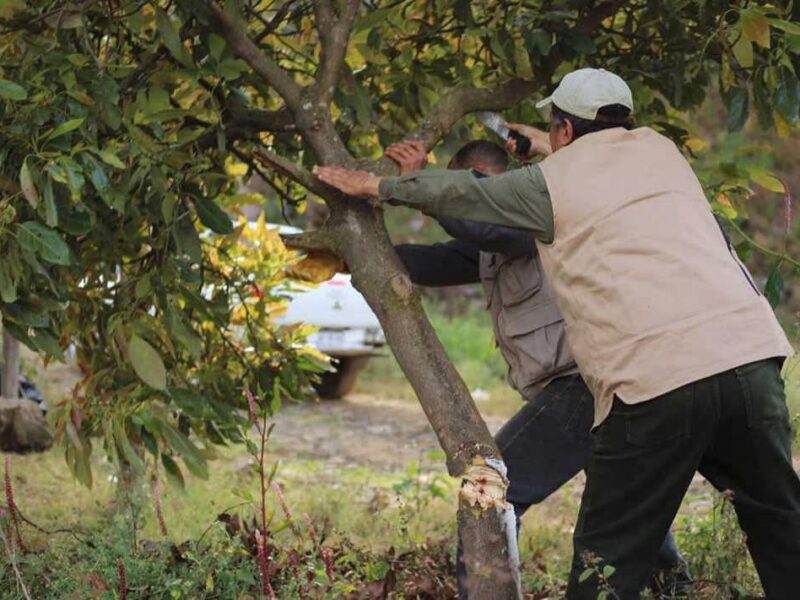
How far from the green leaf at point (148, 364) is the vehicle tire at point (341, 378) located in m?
7.81

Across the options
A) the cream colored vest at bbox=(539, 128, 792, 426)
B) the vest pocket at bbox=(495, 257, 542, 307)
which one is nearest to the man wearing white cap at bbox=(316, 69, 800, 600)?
the cream colored vest at bbox=(539, 128, 792, 426)

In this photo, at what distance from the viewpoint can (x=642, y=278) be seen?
329cm

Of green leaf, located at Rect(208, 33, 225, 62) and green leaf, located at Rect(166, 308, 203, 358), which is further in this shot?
green leaf, located at Rect(166, 308, 203, 358)

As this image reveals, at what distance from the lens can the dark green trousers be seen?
3.27 m

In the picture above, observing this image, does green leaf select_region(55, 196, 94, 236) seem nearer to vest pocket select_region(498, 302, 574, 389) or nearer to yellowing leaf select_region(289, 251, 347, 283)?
yellowing leaf select_region(289, 251, 347, 283)

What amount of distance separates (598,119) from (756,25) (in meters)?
0.51

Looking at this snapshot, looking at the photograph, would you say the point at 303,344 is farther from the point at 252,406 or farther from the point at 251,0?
the point at 252,406

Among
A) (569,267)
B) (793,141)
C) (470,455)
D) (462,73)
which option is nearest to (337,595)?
(470,455)

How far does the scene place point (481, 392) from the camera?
11523mm

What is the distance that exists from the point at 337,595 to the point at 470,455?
22.2 inches

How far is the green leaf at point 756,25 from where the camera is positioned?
362 centimetres

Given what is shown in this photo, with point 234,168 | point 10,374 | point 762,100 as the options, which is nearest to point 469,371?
point 10,374

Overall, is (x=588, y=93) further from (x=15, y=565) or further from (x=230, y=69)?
(x=15, y=565)

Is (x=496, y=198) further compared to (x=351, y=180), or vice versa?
(x=351, y=180)
